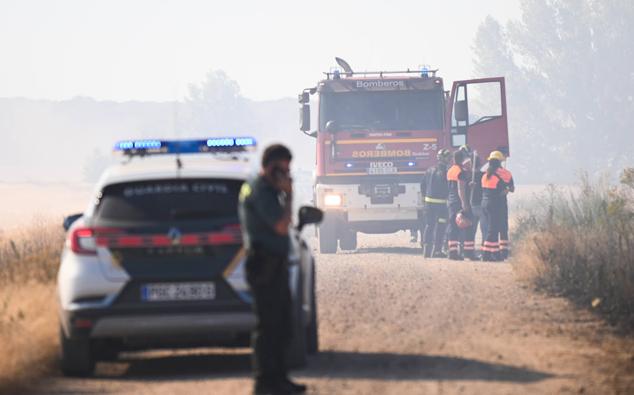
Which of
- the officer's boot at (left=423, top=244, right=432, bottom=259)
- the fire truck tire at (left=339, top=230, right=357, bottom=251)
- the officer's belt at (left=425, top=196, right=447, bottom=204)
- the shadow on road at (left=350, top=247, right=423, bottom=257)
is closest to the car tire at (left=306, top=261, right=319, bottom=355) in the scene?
the officer's belt at (left=425, top=196, right=447, bottom=204)

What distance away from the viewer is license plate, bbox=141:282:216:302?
34.7 ft

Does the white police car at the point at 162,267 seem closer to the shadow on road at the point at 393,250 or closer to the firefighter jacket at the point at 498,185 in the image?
the firefighter jacket at the point at 498,185

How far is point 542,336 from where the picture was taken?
13.5 m

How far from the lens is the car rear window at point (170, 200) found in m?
10.7

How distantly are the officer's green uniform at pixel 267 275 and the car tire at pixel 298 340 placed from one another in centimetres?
103

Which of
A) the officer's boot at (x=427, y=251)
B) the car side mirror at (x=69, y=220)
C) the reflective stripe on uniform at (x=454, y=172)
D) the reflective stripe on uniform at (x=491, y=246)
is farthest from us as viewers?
the officer's boot at (x=427, y=251)

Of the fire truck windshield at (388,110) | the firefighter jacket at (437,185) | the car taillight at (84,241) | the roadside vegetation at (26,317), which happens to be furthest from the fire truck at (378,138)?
the car taillight at (84,241)

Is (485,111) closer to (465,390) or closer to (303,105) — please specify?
(303,105)

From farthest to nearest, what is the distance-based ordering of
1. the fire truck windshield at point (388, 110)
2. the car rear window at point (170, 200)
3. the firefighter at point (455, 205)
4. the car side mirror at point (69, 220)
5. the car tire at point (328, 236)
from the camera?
the car tire at point (328, 236), the fire truck windshield at point (388, 110), the firefighter at point (455, 205), the car side mirror at point (69, 220), the car rear window at point (170, 200)

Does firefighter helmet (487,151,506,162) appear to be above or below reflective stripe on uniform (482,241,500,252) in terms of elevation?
above

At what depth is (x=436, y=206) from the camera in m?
26.4

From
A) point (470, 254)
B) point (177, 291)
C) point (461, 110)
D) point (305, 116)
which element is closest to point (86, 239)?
point (177, 291)

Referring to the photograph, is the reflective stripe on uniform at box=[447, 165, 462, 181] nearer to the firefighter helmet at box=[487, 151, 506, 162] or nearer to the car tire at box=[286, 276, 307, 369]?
the firefighter helmet at box=[487, 151, 506, 162]

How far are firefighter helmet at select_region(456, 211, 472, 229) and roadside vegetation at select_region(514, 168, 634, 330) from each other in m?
1.21
